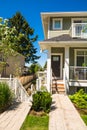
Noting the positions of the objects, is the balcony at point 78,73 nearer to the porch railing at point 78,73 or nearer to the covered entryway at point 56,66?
the porch railing at point 78,73

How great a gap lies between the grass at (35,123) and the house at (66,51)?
753 cm

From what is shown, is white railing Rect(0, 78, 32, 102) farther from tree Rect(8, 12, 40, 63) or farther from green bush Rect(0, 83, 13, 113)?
tree Rect(8, 12, 40, 63)

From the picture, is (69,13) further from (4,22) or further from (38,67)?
(38,67)

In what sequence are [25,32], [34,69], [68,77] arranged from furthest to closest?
1. [25,32]
2. [34,69]
3. [68,77]

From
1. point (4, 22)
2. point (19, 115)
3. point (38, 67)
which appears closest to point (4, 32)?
point (4, 22)

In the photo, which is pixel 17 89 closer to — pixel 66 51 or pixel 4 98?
pixel 4 98

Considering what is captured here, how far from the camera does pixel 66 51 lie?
1670cm

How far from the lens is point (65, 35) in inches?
795

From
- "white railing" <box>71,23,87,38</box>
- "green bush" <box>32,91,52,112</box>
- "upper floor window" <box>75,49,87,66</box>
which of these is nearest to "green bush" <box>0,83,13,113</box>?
"green bush" <box>32,91,52,112</box>

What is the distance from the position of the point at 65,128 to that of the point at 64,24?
15279 millimetres

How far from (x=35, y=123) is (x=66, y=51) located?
9501 mm

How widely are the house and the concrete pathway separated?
21.3 feet

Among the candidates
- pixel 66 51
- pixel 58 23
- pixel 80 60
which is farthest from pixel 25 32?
pixel 66 51

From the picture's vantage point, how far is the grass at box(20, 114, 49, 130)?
737 cm
